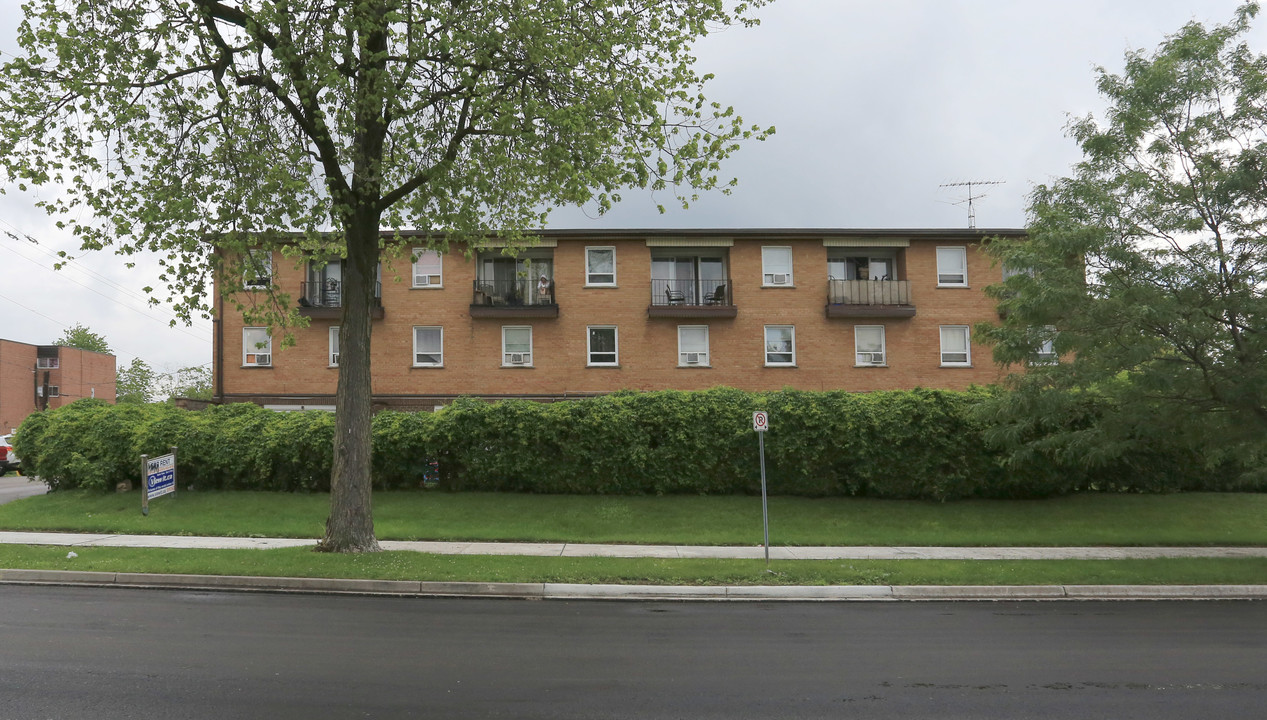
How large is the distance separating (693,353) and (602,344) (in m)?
3.21

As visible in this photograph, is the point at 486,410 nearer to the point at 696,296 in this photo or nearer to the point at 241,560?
the point at 241,560

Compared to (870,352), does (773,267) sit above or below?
above

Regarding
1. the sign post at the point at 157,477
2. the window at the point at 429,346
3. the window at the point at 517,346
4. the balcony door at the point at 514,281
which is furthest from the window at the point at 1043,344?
the window at the point at 429,346

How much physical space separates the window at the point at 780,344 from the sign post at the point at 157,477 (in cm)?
1842

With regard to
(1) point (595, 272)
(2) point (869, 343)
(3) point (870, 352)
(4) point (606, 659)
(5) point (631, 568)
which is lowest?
(5) point (631, 568)

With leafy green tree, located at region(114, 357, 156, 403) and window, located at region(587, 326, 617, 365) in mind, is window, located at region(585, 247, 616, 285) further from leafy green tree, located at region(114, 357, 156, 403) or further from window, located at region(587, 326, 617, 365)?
leafy green tree, located at region(114, 357, 156, 403)

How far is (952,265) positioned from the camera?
2934cm

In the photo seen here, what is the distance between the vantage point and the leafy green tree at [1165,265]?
1309cm

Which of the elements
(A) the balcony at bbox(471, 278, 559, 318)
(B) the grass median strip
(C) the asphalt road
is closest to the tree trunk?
(B) the grass median strip

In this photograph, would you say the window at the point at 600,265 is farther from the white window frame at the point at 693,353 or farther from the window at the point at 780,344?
the window at the point at 780,344

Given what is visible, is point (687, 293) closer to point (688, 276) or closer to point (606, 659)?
point (688, 276)

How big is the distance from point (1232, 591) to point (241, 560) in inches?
559

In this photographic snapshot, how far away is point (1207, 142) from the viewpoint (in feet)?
44.4

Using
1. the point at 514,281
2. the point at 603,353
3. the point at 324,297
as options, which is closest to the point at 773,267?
the point at 603,353
